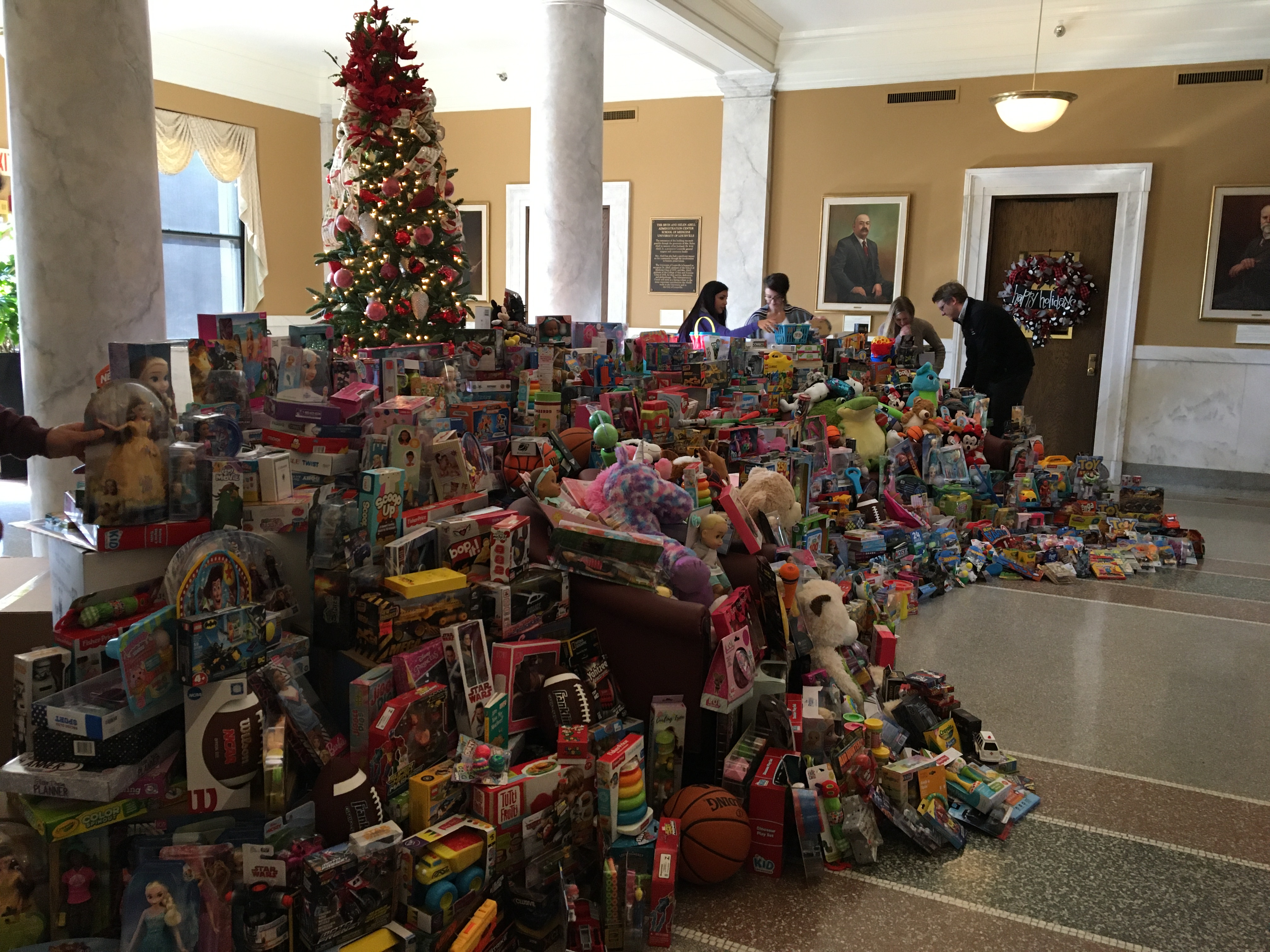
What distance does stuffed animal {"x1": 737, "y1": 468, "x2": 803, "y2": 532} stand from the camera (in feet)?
11.7

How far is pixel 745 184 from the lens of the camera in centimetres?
945

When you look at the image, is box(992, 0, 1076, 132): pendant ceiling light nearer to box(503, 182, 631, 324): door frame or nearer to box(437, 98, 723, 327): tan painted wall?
box(437, 98, 723, 327): tan painted wall

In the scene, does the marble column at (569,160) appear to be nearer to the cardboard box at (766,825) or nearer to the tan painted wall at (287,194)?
the cardboard box at (766,825)

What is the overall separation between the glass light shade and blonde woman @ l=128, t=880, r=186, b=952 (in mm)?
7265

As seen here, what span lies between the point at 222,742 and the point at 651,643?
1.22 metres

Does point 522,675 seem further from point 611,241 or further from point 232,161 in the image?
point 232,161

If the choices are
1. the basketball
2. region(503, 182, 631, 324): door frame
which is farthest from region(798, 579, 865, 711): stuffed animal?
region(503, 182, 631, 324): door frame

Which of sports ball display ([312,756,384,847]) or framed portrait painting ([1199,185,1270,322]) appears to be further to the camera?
framed portrait painting ([1199,185,1270,322])

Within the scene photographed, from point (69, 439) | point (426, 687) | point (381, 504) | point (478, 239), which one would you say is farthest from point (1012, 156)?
point (69, 439)

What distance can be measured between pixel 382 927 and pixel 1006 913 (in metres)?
1.56

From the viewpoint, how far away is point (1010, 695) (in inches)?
148

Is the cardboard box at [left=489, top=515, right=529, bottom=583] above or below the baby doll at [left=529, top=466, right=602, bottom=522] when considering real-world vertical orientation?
below

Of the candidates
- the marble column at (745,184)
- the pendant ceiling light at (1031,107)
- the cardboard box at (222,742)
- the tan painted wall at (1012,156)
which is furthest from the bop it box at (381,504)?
the tan painted wall at (1012,156)

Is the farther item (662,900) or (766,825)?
(766,825)
